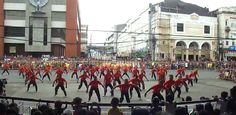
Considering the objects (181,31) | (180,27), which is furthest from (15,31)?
(181,31)

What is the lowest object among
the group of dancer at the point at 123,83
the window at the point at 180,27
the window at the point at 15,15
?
the group of dancer at the point at 123,83

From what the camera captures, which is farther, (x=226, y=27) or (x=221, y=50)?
(x=226, y=27)

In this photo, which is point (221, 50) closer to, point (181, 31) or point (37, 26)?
point (181, 31)

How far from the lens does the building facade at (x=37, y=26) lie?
64438 mm

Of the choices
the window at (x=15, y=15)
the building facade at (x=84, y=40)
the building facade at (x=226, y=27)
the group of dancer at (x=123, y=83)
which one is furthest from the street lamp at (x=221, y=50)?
the building facade at (x=84, y=40)

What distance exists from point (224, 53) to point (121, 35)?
53.9m

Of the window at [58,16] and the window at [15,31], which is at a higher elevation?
the window at [58,16]

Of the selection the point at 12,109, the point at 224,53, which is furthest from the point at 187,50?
the point at 12,109

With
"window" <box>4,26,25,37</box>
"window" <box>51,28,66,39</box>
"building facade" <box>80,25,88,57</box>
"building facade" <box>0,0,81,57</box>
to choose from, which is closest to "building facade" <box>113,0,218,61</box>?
"building facade" <box>0,0,81,57</box>

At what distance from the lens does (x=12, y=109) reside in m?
7.32

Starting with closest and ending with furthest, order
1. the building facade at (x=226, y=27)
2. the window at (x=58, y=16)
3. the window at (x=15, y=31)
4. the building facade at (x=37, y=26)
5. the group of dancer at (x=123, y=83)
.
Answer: the group of dancer at (x=123, y=83)
the building facade at (x=37, y=26)
the window at (x=15, y=31)
the window at (x=58, y=16)
the building facade at (x=226, y=27)

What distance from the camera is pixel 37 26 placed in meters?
64.8

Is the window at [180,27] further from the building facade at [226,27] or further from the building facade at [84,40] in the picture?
the building facade at [84,40]

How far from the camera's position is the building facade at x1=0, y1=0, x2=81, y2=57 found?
64.4 metres
